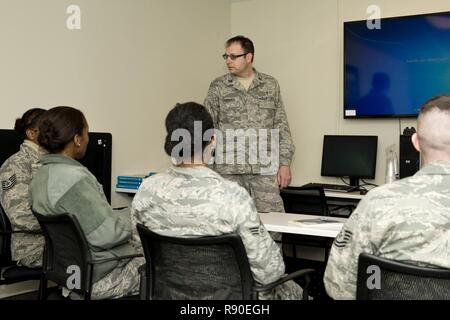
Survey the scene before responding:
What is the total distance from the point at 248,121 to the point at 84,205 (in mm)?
2098

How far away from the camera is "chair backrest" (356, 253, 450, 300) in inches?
53.6

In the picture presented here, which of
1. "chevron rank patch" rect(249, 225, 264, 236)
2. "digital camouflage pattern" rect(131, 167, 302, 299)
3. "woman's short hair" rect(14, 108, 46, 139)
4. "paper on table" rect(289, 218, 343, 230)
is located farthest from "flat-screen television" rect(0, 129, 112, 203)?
"chevron rank patch" rect(249, 225, 264, 236)

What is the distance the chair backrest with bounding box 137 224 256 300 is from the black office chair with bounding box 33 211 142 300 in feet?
1.25

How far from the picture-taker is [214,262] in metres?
1.69

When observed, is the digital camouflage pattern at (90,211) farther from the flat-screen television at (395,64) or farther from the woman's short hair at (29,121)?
the flat-screen television at (395,64)

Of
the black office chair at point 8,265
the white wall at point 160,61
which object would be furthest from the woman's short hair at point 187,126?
the white wall at point 160,61

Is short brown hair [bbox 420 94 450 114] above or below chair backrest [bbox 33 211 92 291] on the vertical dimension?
above

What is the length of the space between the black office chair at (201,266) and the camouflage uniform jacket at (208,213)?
0.22 feet

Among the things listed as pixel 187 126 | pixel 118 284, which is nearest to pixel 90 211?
pixel 118 284

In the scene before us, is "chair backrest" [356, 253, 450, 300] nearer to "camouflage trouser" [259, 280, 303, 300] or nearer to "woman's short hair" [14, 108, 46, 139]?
"camouflage trouser" [259, 280, 303, 300]

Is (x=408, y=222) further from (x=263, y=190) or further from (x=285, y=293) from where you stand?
(x=263, y=190)

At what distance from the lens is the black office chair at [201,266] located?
1.65 metres
